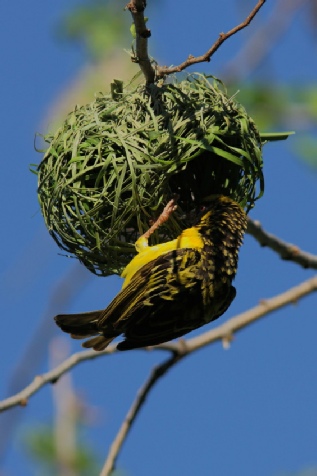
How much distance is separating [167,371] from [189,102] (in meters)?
1.20

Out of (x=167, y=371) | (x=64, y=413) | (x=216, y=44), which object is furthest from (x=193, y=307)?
(x=216, y=44)

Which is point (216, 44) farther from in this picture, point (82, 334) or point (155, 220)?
point (82, 334)

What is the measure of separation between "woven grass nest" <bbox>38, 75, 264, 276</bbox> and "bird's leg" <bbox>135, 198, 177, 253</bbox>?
0.05m

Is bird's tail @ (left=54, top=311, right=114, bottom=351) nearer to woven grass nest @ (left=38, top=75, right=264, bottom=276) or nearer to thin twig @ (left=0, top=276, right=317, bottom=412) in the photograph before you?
thin twig @ (left=0, top=276, right=317, bottom=412)

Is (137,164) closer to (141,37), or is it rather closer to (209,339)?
(141,37)

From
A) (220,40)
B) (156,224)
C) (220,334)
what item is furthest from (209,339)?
(220,40)

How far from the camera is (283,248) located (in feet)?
16.1

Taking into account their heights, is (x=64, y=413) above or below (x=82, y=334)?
below

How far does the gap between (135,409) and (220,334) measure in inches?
24.5

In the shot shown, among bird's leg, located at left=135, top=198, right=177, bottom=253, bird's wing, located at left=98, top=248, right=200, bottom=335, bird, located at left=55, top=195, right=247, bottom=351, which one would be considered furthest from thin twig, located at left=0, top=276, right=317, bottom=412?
bird's leg, located at left=135, top=198, right=177, bottom=253

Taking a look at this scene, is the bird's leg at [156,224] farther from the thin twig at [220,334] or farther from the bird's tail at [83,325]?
the thin twig at [220,334]

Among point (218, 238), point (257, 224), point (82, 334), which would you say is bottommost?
point (82, 334)

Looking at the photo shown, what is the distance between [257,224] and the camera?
4.71 meters

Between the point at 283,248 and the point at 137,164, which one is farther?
the point at 283,248
